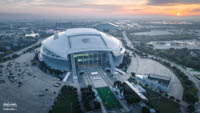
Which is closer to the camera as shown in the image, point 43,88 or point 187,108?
point 187,108

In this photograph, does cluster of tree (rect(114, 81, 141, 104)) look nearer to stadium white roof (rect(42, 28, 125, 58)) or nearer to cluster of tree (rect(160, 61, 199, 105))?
cluster of tree (rect(160, 61, 199, 105))

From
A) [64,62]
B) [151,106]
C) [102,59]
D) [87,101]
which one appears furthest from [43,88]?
[151,106]

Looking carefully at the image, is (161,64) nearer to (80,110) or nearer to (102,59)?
(102,59)

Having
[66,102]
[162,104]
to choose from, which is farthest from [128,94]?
[66,102]

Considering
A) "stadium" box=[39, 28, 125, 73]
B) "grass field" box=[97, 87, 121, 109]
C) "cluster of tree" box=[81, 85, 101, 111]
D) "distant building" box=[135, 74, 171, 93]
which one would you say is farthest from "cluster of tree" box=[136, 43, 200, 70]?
"cluster of tree" box=[81, 85, 101, 111]

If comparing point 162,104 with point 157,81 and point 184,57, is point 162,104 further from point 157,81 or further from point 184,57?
point 184,57
